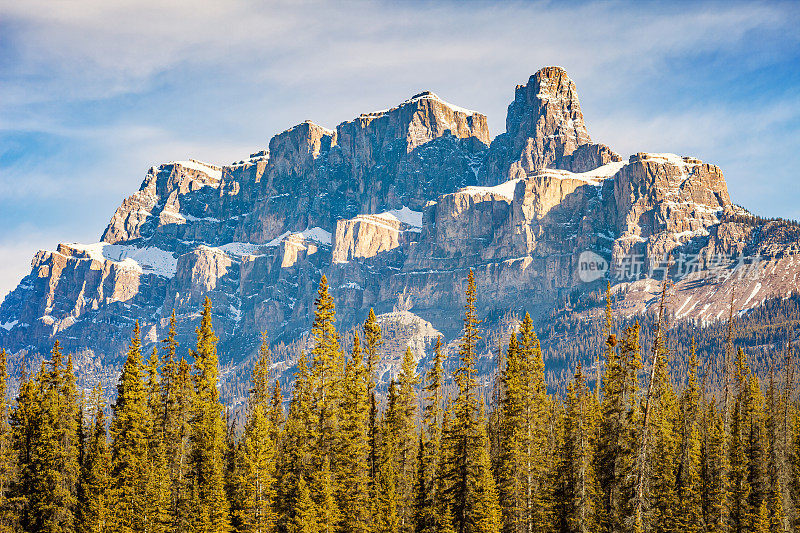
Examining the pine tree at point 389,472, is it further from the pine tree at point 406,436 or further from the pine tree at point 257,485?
the pine tree at point 257,485

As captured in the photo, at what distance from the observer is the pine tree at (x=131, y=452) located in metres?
66.2

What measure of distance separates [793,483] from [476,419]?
157ft

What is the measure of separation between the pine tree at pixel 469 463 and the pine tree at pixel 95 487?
96.5 feet

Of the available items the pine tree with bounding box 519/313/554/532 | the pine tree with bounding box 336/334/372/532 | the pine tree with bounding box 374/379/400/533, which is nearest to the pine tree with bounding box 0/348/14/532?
the pine tree with bounding box 336/334/372/532

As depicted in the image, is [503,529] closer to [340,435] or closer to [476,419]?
[476,419]

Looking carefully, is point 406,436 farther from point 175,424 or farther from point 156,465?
point 156,465

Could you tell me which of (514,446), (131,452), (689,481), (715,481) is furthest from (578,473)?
(131,452)

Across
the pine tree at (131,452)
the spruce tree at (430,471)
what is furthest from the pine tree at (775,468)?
the pine tree at (131,452)

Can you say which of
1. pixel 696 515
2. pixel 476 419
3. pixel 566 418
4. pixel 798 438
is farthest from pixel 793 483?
pixel 476 419

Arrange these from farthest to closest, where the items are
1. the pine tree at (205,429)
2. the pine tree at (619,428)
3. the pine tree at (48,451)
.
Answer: the pine tree at (48,451), the pine tree at (205,429), the pine tree at (619,428)

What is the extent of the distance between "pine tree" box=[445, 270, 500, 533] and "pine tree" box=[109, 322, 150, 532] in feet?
82.3

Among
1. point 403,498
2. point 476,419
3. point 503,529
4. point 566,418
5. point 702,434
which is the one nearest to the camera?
point 476,419

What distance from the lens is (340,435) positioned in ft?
205

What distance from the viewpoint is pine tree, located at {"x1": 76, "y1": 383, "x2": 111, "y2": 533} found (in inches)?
2657
